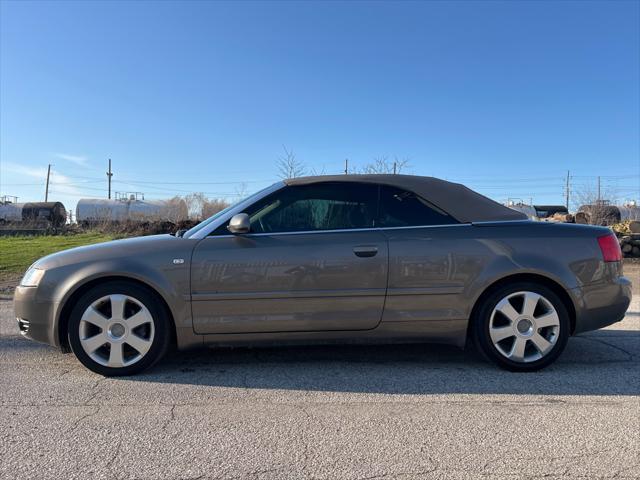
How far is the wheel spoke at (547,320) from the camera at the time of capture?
3885 mm

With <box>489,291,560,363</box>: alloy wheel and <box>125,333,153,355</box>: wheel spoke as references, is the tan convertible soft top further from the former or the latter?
<box>125,333,153,355</box>: wheel spoke

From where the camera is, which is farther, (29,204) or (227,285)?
(29,204)

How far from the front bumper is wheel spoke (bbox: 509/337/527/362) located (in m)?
3.66

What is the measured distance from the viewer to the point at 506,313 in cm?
388

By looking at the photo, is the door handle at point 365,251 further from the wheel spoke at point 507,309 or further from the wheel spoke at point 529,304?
the wheel spoke at point 529,304

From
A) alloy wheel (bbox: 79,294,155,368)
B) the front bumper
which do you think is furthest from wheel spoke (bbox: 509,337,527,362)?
the front bumper

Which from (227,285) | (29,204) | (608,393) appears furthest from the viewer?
(29,204)

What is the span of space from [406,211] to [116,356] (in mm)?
2624

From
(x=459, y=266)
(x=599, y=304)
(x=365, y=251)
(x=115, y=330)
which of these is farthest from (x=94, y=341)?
(x=599, y=304)

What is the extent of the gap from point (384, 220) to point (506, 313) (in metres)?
1.25

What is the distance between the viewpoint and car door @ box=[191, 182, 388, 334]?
12.3 ft

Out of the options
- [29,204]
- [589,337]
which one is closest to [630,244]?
[589,337]

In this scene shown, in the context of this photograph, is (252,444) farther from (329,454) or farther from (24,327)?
(24,327)

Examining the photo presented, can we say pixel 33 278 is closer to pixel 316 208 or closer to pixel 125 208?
pixel 316 208
